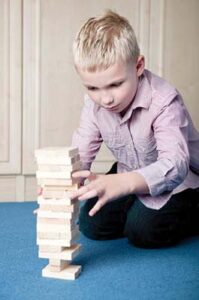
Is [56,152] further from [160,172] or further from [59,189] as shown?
[160,172]

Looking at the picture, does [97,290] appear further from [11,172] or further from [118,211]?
[11,172]

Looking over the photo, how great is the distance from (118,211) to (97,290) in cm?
39

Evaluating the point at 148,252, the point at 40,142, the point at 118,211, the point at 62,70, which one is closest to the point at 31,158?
the point at 40,142

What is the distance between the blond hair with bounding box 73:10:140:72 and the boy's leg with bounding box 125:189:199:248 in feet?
1.12

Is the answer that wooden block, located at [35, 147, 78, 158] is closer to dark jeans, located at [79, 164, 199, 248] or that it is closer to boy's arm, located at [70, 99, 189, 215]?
boy's arm, located at [70, 99, 189, 215]

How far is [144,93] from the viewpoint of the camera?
955 mm

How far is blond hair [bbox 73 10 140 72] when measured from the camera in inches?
33.1

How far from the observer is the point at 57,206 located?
80cm

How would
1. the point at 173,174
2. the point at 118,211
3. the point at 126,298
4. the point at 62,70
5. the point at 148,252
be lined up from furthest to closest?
the point at 62,70 → the point at 118,211 → the point at 148,252 → the point at 173,174 → the point at 126,298

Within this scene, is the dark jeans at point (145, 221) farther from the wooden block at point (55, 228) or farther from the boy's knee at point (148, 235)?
the wooden block at point (55, 228)

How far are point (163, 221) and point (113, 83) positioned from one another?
349 millimetres

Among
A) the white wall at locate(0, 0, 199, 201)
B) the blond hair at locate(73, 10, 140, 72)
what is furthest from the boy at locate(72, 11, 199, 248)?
the white wall at locate(0, 0, 199, 201)

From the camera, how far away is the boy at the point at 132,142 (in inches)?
33.1

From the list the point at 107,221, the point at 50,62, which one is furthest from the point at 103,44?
the point at 50,62
